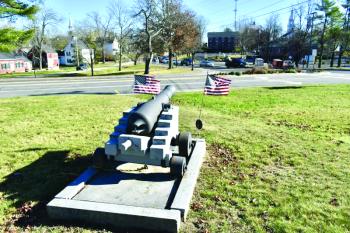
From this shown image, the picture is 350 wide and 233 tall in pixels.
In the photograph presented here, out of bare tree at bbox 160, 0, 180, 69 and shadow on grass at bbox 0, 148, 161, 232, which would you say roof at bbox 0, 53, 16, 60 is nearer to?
bare tree at bbox 160, 0, 180, 69

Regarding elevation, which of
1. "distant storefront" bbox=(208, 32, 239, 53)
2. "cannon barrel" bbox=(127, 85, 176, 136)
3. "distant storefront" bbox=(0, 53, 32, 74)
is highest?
"distant storefront" bbox=(208, 32, 239, 53)

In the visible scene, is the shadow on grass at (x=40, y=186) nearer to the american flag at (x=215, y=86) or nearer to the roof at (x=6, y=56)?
the american flag at (x=215, y=86)

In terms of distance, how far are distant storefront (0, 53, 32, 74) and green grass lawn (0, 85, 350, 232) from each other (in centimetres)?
5214

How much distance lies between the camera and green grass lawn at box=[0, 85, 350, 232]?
498 centimetres

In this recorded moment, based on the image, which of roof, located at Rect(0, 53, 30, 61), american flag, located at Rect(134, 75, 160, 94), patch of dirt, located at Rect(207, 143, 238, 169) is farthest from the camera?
roof, located at Rect(0, 53, 30, 61)

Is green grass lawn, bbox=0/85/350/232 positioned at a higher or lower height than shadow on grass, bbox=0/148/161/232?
higher

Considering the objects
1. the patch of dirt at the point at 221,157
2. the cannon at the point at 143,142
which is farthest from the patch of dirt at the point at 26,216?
the patch of dirt at the point at 221,157

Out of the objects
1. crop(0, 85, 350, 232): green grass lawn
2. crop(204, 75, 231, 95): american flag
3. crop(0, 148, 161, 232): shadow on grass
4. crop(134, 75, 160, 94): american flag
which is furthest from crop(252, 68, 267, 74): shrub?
crop(0, 148, 161, 232): shadow on grass

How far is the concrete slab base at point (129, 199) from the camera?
4.66 m

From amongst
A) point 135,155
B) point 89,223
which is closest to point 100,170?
point 135,155

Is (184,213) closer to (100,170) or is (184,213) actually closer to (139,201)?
(139,201)

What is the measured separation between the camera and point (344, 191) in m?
5.89

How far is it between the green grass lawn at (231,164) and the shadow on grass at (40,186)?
2 cm

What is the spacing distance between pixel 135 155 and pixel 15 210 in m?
2.06
